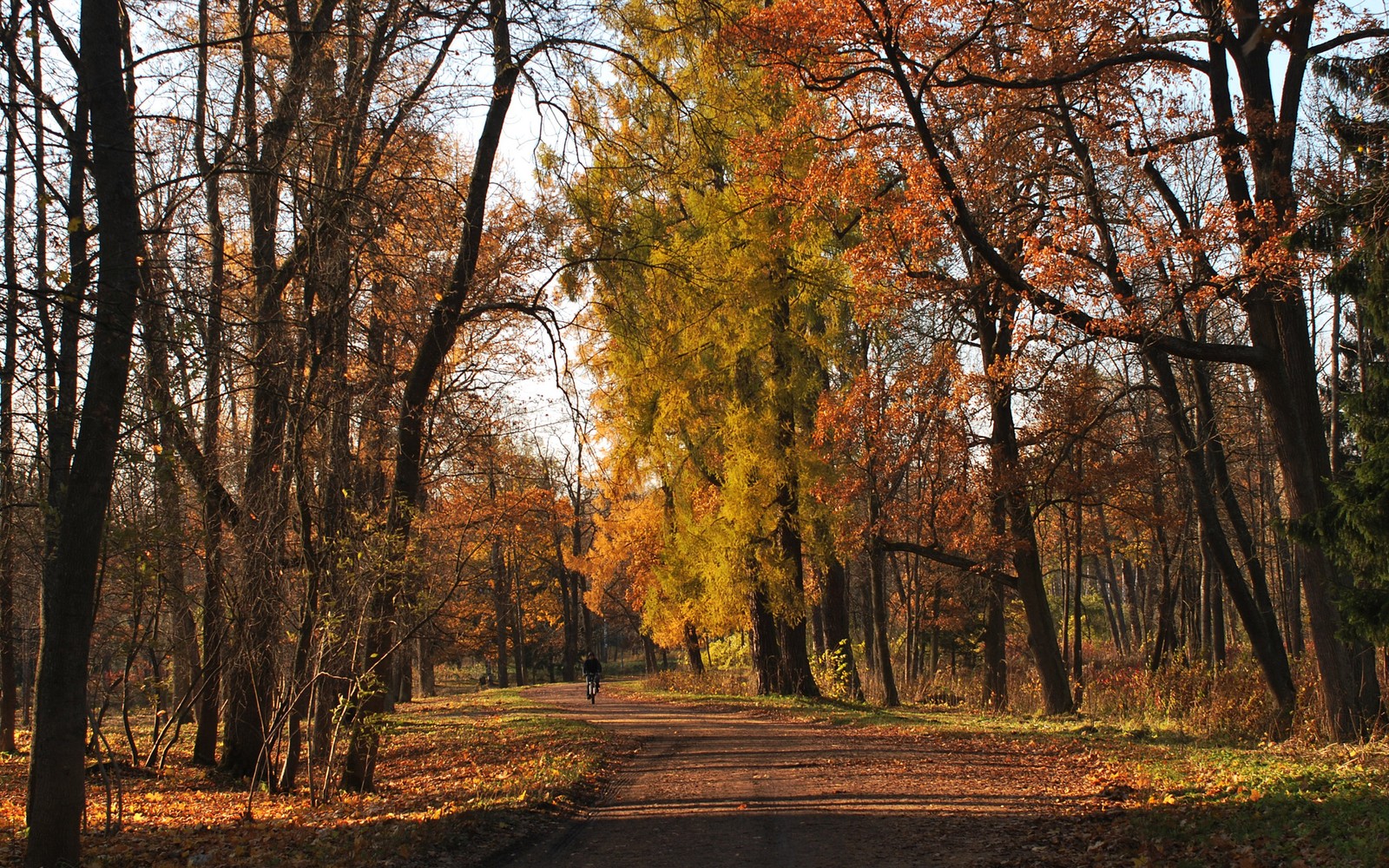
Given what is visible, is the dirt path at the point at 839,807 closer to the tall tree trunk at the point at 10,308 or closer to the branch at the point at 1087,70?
the tall tree trunk at the point at 10,308

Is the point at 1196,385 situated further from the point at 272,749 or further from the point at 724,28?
the point at 272,749

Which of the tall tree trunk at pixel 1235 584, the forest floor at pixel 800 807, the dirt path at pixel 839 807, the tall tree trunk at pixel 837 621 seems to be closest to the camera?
the forest floor at pixel 800 807

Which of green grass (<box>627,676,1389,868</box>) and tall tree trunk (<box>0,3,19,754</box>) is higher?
tall tree trunk (<box>0,3,19,754</box>)

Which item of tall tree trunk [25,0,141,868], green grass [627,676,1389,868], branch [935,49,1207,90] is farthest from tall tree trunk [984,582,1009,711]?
tall tree trunk [25,0,141,868]

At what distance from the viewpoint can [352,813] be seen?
8242 mm

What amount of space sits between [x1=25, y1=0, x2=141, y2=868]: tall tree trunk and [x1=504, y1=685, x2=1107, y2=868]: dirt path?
3.08 m

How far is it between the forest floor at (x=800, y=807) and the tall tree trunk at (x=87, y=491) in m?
0.67

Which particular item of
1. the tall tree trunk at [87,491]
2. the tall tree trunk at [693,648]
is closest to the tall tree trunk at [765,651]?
the tall tree trunk at [693,648]

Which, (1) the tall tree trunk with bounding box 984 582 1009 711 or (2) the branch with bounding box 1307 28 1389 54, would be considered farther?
(1) the tall tree trunk with bounding box 984 582 1009 711

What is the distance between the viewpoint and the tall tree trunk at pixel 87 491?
6012mm

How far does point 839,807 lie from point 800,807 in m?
0.35

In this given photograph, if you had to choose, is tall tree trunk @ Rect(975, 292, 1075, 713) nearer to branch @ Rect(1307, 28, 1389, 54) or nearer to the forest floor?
the forest floor

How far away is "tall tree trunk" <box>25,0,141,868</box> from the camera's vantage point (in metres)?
6.01

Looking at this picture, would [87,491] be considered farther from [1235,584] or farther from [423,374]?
[1235,584]
